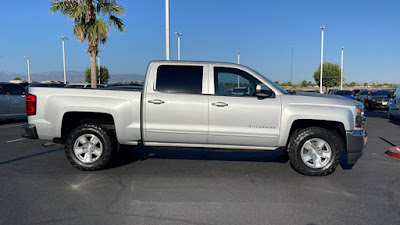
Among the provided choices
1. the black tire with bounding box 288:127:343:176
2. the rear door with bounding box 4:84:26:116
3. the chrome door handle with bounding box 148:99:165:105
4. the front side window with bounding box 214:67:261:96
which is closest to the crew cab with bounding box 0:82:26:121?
the rear door with bounding box 4:84:26:116

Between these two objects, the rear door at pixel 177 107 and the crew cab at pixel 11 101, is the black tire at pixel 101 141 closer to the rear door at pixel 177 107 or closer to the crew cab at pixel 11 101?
the rear door at pixel 177 107

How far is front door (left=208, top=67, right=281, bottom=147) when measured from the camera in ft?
16.9

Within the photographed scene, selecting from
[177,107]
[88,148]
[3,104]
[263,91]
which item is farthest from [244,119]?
[3,104]

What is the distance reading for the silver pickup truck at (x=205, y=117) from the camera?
5.16 metres

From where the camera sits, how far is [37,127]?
5414 mm

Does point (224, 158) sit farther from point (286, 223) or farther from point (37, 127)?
point (37, 127)

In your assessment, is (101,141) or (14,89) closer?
(101,141)

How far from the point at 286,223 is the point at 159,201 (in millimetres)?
1663

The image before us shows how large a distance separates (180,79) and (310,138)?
249 cm

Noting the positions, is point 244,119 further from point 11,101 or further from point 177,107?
point 11,101

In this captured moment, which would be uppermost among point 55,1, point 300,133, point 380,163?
point 55,1

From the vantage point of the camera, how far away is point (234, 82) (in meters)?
5.44

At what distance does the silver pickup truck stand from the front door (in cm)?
2

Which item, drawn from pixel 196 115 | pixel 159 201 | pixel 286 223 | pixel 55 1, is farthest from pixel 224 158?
pixel 55 1
